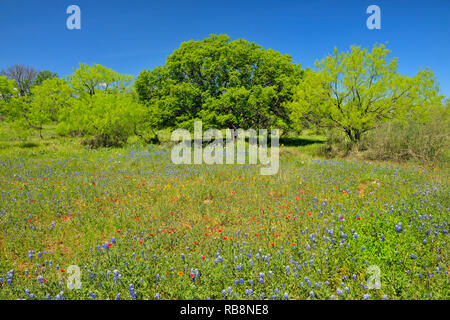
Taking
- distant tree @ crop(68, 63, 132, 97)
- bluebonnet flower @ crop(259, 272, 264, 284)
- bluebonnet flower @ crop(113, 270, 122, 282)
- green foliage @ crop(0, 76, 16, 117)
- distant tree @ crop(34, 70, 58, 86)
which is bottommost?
bluebonnet flower @ crop(113, 270, 122, 282)

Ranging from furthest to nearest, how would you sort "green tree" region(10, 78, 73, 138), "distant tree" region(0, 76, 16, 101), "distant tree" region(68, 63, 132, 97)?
"distant tree" region(68, 63, 132, 97), "green tree" region(10, 78, 73, 138), "distant tree" region(0, 76, 16, 101)

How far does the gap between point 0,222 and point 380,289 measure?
→ 8275mm

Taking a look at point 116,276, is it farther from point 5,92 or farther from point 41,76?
point 41,76

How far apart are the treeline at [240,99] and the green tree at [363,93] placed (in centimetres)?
6

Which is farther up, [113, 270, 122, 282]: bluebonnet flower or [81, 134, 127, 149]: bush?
[81, 134, 127, 149]: bush

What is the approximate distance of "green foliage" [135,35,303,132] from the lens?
19609 mm

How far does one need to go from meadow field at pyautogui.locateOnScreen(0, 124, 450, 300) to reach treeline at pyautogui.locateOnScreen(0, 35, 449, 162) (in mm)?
7181

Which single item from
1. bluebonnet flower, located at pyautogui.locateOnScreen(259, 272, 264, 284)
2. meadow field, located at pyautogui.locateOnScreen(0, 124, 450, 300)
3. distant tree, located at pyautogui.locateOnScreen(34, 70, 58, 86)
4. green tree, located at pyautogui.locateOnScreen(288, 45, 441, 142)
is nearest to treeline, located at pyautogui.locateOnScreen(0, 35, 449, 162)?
green tree, located at pyautogui.locateOnScreen(288, 45, 441, 142)

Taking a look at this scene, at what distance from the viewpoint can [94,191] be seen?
7332 millimetres

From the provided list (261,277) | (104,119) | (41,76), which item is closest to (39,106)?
(104,119)

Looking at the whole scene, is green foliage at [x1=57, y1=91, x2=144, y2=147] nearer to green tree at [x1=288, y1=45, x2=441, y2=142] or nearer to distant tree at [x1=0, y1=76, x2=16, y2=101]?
distant tree at [x1=0, y1=76, x2=16, y2=101]

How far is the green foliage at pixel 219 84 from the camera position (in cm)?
1961

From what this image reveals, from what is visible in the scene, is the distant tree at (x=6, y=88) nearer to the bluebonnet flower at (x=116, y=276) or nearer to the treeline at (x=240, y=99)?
the treeline at (x=240, y=99)
